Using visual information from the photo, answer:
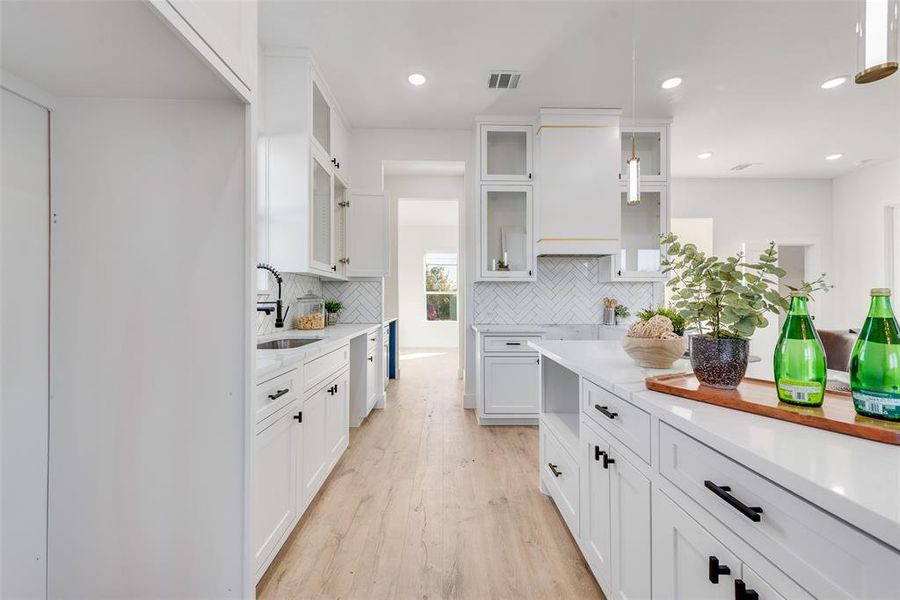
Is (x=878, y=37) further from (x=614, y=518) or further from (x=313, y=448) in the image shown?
(x=313, y=448)

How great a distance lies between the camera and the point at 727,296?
3.21 ft

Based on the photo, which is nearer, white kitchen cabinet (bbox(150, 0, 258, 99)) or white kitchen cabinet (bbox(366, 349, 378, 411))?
white kitchen cabinet (bbox(150, 0, 258, 99))

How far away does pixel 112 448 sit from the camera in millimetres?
1135

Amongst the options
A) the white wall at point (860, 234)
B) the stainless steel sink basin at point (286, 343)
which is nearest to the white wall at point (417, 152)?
the stainless steel sink basin at point (286, 343)

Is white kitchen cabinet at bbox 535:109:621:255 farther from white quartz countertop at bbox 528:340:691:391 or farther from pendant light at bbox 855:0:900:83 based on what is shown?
pendant light at bbox 855:0:900:83

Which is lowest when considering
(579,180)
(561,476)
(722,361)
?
(561,476)

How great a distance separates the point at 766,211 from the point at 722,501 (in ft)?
20.6

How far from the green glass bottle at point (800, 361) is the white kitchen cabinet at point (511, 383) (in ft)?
8.40

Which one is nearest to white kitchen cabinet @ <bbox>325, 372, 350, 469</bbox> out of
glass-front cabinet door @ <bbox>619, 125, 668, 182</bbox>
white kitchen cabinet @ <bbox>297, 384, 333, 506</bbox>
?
white kitchen cabinet @ <bbox>297, 384, 333, 506</bbox>

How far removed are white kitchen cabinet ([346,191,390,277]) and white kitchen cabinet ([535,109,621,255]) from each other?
150 centimetres

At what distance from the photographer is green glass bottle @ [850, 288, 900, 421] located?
2.28ft

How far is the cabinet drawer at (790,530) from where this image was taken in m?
0.49

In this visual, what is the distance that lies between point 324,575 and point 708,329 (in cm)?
169

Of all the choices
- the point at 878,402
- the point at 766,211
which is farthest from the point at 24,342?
the point at 766,211
